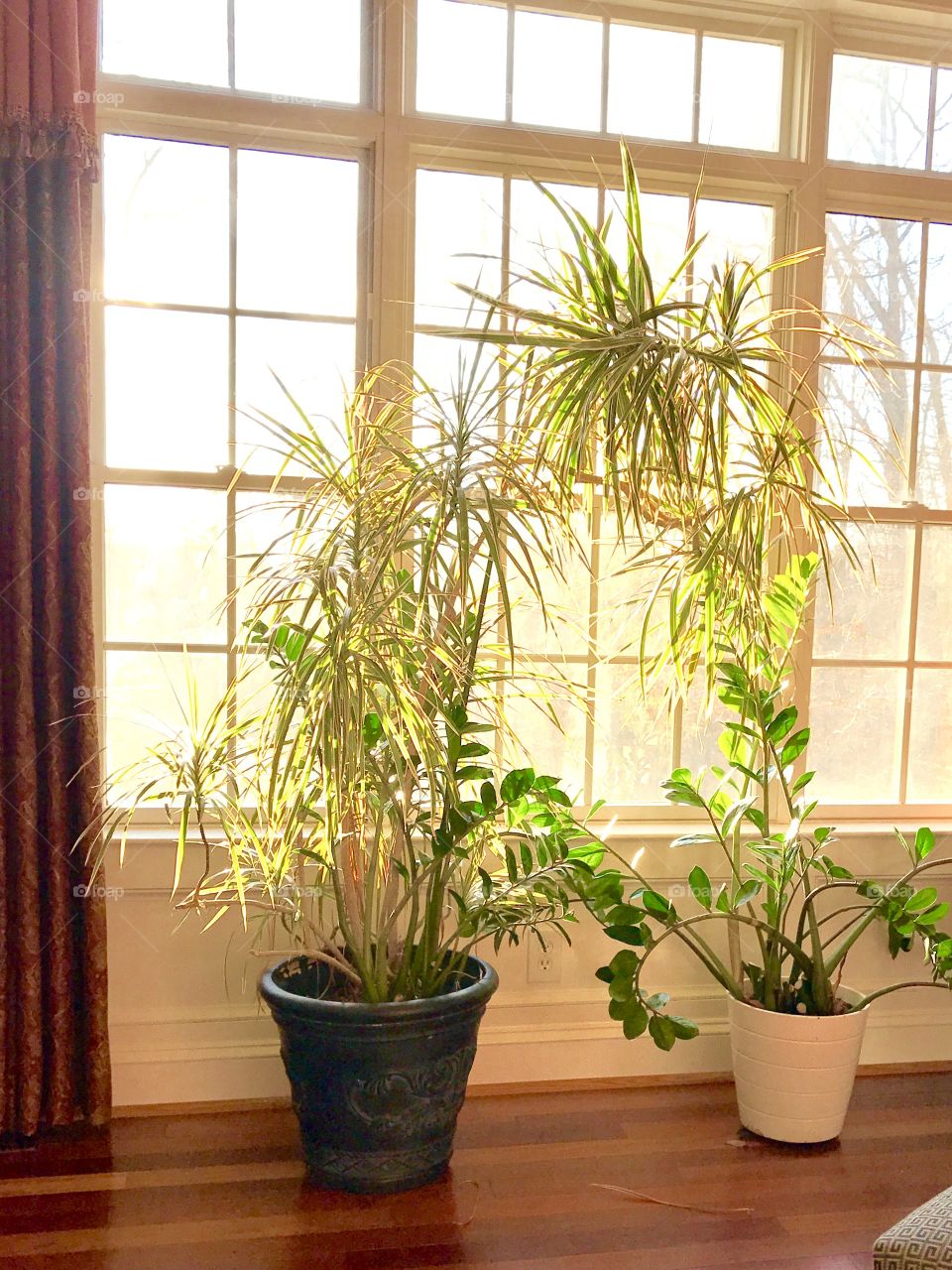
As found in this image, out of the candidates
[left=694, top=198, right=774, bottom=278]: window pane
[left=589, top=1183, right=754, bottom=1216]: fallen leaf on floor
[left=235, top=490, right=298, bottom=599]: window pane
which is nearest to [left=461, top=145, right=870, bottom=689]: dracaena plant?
[left=694, top=198, right=774, bottom=278]: window pane

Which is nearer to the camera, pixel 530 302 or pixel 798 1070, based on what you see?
pixel 798 1070

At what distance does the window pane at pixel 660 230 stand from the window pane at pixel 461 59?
441 millimetres

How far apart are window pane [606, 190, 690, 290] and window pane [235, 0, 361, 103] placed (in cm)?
78

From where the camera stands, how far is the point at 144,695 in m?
2.88

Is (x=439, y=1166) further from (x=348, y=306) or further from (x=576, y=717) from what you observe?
(x=348, y=306)

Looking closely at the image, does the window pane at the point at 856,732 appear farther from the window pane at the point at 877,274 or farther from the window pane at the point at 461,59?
the window pane at the point at 461,59

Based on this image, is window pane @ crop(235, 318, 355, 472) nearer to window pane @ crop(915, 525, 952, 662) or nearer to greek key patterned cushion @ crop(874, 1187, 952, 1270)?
window pane @ crop(915, 525, 952, 662)

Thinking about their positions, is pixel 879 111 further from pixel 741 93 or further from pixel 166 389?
pixel 166 389

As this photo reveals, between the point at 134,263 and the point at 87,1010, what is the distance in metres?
1.87

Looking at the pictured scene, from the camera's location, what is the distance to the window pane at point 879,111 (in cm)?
317

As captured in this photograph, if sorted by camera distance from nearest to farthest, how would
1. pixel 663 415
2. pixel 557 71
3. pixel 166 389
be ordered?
pixel 663 415 < pixel 166 389 < pixel 557 71

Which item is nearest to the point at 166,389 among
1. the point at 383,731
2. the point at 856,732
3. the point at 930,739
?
the point at 383,731

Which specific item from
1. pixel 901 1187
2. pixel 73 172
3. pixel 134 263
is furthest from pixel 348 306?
pixel 901 1187

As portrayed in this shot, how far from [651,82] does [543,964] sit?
2.44 metres
